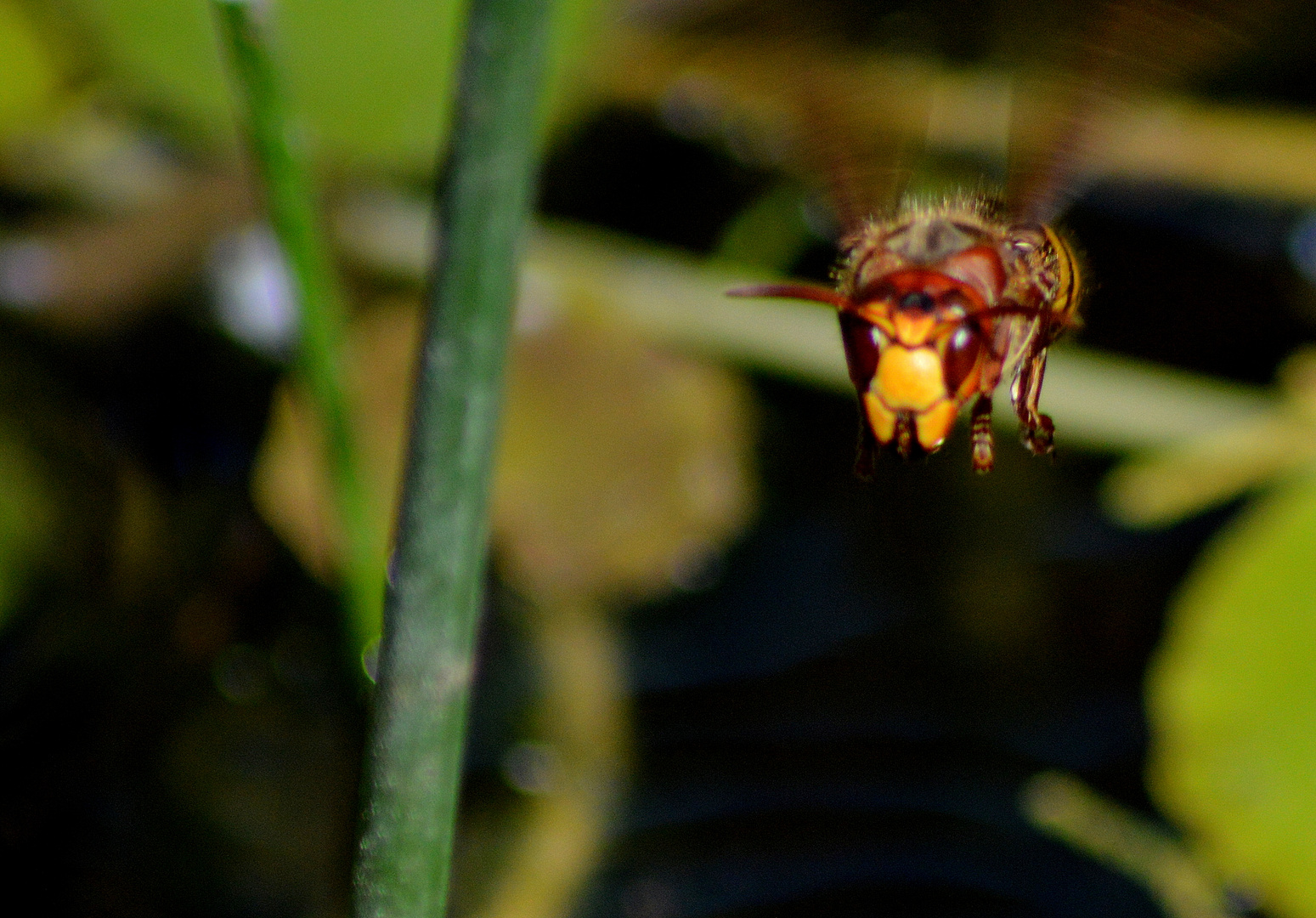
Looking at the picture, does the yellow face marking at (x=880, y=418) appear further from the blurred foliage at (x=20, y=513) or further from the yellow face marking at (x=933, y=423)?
the blurred foliage at (x=20, y=513)

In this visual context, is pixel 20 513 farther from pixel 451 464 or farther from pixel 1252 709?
pixel 1252 709

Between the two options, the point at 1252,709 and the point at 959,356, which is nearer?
the point at 959,356

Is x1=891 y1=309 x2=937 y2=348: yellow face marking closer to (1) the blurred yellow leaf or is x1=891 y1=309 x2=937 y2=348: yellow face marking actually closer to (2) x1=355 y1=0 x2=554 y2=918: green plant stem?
(2) x1=355 y1=0 x2=554 y2=918: green plant stem

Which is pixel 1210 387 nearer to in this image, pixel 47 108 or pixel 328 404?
pixel 328 404

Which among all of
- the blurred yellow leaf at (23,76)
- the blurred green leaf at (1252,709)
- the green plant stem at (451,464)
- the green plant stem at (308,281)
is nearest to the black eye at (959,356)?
the green plant stem at (451,464)

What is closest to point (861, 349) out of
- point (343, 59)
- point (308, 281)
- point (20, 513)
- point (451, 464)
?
point (451, 464)

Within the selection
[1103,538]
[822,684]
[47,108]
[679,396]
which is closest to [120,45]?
[47,108]
